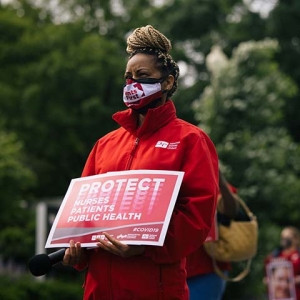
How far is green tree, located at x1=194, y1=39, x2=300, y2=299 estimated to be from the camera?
58.2 feet

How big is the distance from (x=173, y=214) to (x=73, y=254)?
1.68 feet

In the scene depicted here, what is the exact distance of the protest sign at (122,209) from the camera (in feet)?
14.2

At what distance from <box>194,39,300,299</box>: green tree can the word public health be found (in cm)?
1272

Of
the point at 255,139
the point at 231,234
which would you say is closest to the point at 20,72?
the point at 255,139

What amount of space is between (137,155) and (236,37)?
26488 millimetres

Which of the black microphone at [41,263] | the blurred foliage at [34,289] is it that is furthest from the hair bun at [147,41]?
the blurred foliage at [34,289]

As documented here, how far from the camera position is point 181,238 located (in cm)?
436

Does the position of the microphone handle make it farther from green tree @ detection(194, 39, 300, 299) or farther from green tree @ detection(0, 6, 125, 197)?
green tree @ detection(0, 6, 125, 197)

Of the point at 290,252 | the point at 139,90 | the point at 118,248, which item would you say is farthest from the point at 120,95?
the point at 118,248

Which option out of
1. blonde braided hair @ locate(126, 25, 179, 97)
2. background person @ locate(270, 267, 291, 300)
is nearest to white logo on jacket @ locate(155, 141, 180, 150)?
blonde braided hair @ locate(126, 25, 179, 97)

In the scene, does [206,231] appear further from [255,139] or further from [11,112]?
[11,112]

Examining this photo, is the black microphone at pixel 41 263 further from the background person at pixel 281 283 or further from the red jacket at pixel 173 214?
the background person at pixel 281 283

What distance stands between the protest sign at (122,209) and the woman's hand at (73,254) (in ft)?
0.13

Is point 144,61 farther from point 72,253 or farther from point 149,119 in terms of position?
point 72,253
